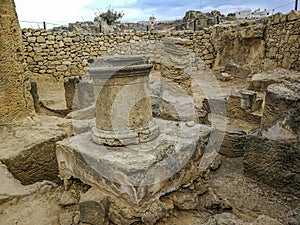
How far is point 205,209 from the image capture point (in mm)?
2631

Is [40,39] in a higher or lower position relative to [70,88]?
higher

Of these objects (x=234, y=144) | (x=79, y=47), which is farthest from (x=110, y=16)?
(x=234, y=144)

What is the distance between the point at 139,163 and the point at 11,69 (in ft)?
10.6

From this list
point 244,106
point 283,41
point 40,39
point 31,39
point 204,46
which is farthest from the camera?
point 204,46

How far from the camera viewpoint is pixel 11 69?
417 cm

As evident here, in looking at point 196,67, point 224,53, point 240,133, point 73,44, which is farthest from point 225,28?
point 240,133

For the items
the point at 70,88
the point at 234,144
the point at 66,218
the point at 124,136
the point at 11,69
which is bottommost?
the point at 234,144

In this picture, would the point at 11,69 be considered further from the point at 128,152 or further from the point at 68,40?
the point at 68,40

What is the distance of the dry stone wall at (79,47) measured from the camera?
9.78 metres

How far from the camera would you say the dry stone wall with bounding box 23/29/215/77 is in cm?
978

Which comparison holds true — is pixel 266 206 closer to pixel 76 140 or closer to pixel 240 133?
pixel 240 133

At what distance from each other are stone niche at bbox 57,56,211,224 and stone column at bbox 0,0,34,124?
200 cm

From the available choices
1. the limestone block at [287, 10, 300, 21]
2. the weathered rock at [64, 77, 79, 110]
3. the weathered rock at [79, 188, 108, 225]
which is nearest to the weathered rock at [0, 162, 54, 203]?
the weathered rock at [79, 188, 108, 225]

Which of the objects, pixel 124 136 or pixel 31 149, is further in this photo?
pixel 31 149
